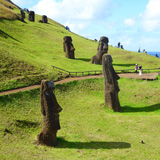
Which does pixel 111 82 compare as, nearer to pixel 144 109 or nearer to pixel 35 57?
pixel 144 109

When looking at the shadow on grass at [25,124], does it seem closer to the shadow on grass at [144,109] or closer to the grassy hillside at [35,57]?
the grassy hillside at [35,57]

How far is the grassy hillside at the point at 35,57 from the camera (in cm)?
2860

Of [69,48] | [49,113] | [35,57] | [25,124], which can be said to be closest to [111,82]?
[49,113]

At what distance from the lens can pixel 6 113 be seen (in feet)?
64.1

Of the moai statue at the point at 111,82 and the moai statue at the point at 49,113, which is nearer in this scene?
the moai statue at the point at 49,113

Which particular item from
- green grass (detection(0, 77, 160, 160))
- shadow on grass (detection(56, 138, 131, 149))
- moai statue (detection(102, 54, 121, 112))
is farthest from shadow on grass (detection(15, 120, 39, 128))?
moai statue (detection(102, 54, 121, 112))

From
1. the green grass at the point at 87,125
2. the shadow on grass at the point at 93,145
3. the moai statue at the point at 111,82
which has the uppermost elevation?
the moai statue at the point at 111,82

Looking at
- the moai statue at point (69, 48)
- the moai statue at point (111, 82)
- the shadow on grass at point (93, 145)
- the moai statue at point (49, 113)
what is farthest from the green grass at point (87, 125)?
the moai statue at point (69, 48)

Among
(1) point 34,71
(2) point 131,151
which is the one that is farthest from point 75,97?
(2) point 131,151

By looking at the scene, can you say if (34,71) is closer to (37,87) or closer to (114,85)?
(37,87)

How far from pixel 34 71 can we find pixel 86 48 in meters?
29.8

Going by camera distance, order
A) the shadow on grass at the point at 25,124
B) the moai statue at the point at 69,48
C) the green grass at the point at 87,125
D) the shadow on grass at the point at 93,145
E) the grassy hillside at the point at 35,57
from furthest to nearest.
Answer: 1. the moai statue at the point at 69,48
2. the grassy hillside at the point at 35,57
3. the shadow on grass at the point at 25,124
4. the shadow on grass at the point at 93,145
5. the green grass at the point at 87,125

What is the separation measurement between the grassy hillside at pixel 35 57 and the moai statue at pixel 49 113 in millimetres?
10988

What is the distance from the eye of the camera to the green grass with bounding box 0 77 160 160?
14203mm
